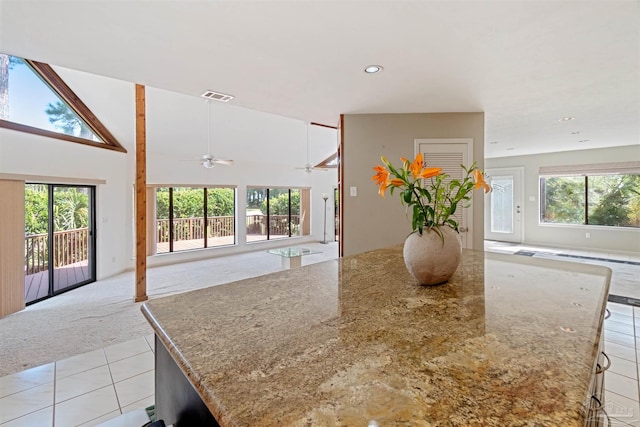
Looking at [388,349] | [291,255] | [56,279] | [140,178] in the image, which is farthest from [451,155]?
[56,279]

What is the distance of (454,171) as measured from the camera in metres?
3.82

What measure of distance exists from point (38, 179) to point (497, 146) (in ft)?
26.1

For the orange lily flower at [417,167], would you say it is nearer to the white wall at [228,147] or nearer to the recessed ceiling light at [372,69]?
the recessed ceiling light at [372,69]

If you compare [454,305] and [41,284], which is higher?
[454,305]

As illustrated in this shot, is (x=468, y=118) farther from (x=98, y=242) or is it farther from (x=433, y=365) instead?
(x=98, y=242)

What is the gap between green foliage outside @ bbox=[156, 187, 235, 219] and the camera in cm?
666

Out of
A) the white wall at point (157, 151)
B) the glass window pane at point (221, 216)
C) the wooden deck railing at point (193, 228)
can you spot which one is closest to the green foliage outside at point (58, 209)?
the white wall at point (157, 151)

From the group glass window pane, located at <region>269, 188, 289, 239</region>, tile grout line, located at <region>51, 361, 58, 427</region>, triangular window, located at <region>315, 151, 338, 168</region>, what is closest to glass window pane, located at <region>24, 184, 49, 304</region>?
tile grout line, located at <region>51, 361, 58, 427</region>

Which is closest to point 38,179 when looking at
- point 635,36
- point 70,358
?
point 70,358

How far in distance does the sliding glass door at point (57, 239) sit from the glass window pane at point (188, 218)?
175 centimetres

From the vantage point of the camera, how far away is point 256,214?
831 centimetres

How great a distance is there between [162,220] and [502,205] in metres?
8.62

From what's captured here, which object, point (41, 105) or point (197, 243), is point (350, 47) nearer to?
point (41, 105)

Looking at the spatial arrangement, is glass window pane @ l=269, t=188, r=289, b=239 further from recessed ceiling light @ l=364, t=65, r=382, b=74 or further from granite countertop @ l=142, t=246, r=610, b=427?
granite countertop @ l=142, t=246, r=610, b=427
